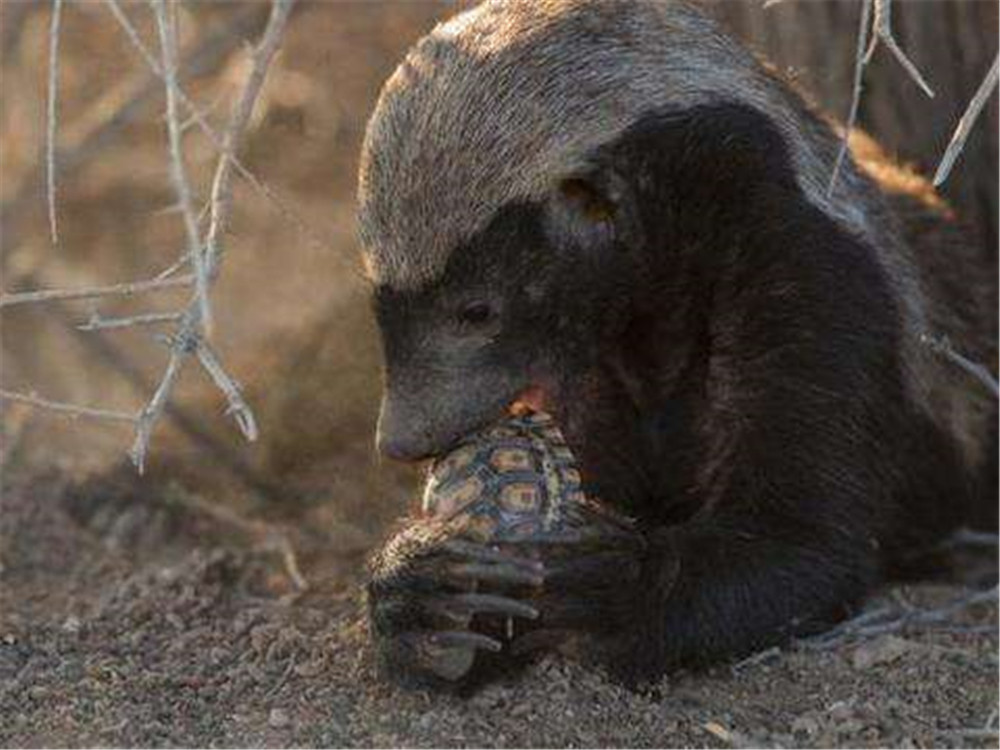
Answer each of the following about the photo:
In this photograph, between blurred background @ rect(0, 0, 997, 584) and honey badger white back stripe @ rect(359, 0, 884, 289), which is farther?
blurred background @ rect(0, 0, 997, 584)

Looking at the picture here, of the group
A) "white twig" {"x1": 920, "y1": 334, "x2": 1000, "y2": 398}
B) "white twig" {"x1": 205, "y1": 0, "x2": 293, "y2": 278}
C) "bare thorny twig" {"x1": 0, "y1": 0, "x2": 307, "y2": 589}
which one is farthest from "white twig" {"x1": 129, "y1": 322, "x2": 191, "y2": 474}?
"white twig" {"x1": 920, "y1": 334, "x2": 1000, "y2": 398}

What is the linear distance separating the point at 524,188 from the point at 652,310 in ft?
1.61

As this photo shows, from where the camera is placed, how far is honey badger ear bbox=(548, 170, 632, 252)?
164 inches

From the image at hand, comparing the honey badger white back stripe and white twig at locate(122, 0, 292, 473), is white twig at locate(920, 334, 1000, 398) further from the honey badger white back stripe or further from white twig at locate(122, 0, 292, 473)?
white twig at locate(122, 0, 292, 473)

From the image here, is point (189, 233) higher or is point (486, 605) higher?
point (189, 233)

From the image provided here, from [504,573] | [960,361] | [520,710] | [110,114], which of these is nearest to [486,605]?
[504,573]

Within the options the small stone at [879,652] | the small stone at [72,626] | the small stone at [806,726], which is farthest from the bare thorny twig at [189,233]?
the small stone at [879,652]

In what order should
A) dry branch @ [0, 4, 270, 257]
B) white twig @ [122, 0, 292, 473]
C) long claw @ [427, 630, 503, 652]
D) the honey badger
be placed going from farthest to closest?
dry branch @ [0, 4, 270, 257] → the honey badger → long claw @ [427, 630, 503, 652] → white twig @ [122, 0, 292, 473]

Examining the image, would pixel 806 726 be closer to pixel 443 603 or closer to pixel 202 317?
pixel 443 603

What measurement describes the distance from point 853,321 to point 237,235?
3.06 metres

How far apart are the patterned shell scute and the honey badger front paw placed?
0.05 meters

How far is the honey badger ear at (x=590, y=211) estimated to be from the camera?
4176mm

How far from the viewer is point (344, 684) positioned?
4141 millimetres

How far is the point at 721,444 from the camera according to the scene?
449 cm
